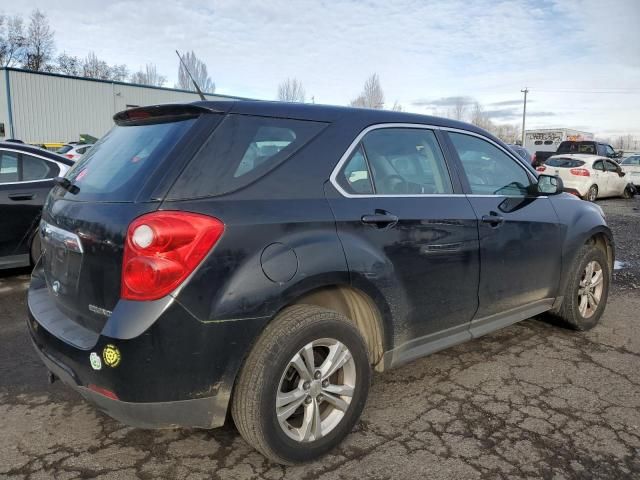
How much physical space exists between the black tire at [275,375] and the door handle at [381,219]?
51 cm

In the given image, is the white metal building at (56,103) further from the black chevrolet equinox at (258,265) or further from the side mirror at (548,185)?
the black chevrolet equinox at (258,265)

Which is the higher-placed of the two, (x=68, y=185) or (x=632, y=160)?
(x=632, y=160)

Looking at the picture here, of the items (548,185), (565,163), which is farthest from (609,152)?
(548,185)

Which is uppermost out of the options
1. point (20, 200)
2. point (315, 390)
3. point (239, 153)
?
point (239, 153)

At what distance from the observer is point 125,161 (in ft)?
8.62

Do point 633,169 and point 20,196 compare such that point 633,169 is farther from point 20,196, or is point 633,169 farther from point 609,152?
point 20,196

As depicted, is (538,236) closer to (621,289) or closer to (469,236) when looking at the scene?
(469,236)

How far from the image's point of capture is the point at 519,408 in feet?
10.6

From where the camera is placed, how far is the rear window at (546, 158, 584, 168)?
53.4 feet

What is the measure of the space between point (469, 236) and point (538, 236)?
2.83 feet

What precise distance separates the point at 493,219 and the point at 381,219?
1039mm

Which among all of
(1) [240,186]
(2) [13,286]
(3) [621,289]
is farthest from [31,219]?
(3) [621,289]

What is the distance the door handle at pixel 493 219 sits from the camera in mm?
3407

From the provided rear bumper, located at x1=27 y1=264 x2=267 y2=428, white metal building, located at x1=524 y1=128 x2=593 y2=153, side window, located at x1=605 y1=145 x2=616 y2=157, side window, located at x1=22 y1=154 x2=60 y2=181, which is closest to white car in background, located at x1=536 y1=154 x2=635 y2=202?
side window, located at x1=605 y1=145 x2=616 y2=157
